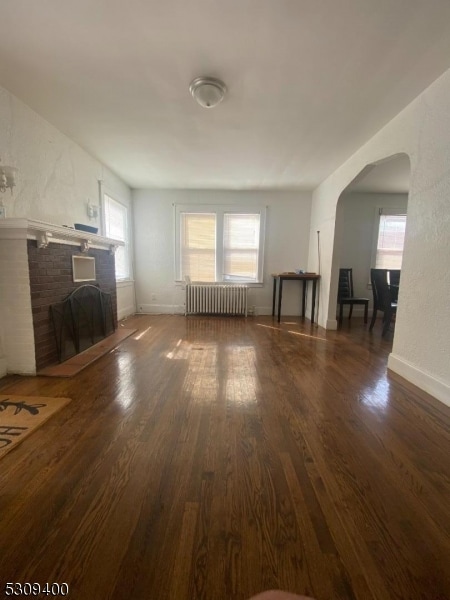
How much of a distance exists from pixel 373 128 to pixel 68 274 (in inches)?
147

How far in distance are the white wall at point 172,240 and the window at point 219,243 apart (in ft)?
0.49

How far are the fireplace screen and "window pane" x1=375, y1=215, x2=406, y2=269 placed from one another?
17.6ft

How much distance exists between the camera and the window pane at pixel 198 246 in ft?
17.7

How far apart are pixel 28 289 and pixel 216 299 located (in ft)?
11.0

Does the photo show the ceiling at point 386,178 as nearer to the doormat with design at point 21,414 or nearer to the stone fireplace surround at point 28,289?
the stone fireplace surround at point 28,289

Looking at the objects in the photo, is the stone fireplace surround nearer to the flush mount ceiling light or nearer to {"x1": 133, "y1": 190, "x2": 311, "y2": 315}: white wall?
the flush mount ceiling light

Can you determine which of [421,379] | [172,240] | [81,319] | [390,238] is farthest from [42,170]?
[390,238]

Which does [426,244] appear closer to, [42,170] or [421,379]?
[421,379]

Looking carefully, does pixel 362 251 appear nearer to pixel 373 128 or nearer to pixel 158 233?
pixel 373 128

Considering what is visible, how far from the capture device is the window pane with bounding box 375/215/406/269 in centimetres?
541

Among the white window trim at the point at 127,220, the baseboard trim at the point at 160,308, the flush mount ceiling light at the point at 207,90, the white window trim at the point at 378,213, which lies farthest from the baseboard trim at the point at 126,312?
the white window trim at the point at 378,213

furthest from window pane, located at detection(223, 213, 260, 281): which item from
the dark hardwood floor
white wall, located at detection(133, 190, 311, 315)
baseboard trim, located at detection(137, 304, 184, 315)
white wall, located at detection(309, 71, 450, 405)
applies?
the dark hardwood floor

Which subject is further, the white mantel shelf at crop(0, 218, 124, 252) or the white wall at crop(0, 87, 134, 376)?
the white wall at crop(0, 87, 134, 376)

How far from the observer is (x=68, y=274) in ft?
9.51
